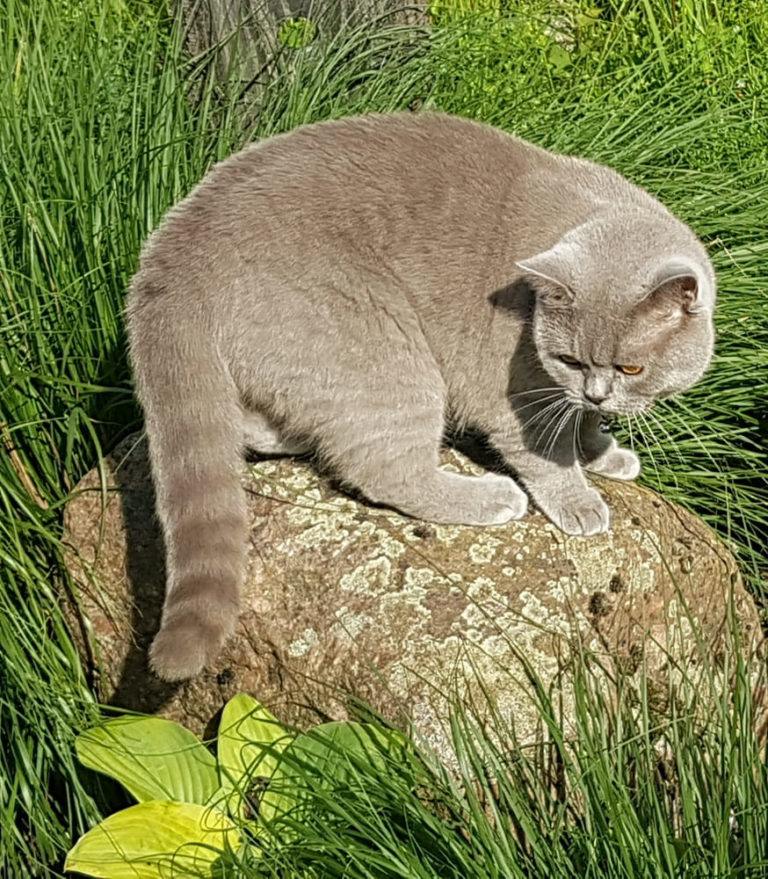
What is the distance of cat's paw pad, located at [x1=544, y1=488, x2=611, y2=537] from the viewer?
249 cm

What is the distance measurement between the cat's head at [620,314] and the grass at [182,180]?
270 mm

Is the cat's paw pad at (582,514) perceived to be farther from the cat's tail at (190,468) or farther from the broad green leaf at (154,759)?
the broad green leaf at (154,759)

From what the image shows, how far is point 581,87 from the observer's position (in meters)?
3.37

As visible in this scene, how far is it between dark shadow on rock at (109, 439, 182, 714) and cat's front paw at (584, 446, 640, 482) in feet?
3.19

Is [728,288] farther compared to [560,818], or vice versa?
[728,288]

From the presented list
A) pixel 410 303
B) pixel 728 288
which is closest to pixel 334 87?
pixel 410 303

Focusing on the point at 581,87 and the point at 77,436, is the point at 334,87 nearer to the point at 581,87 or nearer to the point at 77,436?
the point at 581,87

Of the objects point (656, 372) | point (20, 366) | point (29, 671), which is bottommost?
point (29, 671)

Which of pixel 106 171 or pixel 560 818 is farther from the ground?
pixel 106 171

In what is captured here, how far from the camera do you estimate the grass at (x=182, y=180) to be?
94.1 inches

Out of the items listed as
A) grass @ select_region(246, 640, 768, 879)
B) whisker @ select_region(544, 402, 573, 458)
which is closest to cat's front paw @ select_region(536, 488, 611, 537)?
whisker @ select_region(544, 402, 573, 458)

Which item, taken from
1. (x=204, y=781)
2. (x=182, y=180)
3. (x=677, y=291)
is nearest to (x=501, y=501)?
(x=677, y=291)

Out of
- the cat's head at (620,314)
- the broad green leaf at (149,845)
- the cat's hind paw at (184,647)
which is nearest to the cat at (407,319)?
the cat's head at (620,314)

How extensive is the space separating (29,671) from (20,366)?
682 mm
